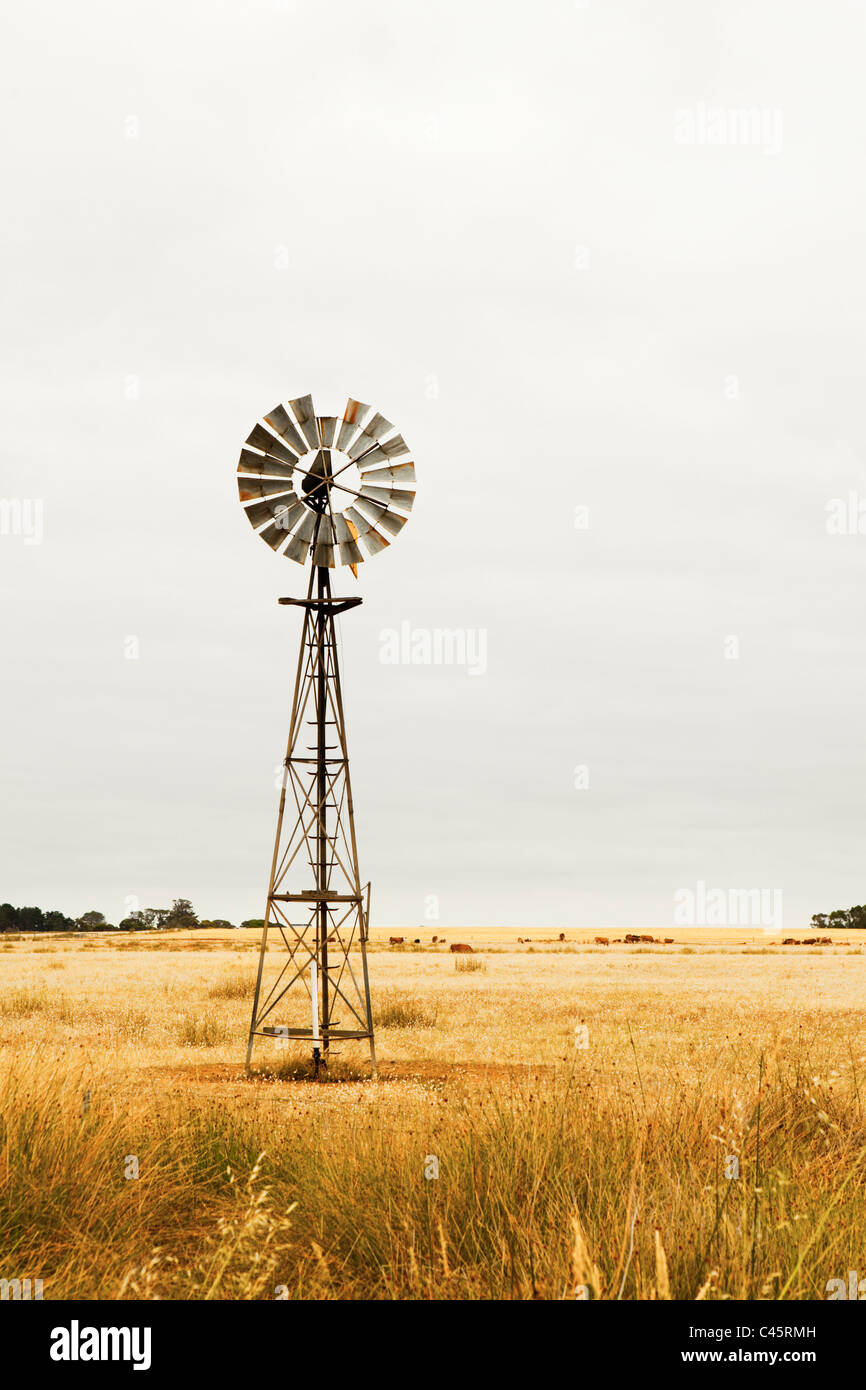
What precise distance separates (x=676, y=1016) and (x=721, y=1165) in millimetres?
19250

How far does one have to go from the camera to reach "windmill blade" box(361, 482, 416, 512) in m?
17.8

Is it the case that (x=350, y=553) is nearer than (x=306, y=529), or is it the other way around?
(x=306, y=529)

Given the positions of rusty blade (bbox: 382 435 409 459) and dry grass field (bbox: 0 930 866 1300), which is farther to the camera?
rusty blade (bbox: 382 435 409 459)

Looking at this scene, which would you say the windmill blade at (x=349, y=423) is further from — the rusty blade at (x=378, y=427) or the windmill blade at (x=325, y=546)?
the windmill blade at (x=325, y=546)

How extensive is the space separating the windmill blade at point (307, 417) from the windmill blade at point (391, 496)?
1041mm

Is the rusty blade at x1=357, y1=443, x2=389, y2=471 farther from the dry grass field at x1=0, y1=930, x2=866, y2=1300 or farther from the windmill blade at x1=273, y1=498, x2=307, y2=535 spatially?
the dry grass field at x1=0, y1=930, x2=866, y2=1300

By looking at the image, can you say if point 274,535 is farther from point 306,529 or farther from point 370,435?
point 370,435

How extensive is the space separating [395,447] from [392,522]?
115 cm

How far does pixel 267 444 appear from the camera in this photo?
1741 cm

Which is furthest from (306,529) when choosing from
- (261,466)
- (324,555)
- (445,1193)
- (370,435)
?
(445,1193)

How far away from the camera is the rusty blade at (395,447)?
17.7 metres

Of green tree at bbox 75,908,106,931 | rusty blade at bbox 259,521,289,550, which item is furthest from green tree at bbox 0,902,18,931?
rusty blade at bbox 259,521,289,550

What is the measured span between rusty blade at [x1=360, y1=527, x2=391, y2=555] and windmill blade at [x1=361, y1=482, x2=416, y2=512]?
495 millimetres

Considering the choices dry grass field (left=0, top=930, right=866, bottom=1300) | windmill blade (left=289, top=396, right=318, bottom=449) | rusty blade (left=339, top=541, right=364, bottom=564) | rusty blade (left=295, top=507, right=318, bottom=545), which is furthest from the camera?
rusty blade (left=339, top=541, right=364, bottom=564)
